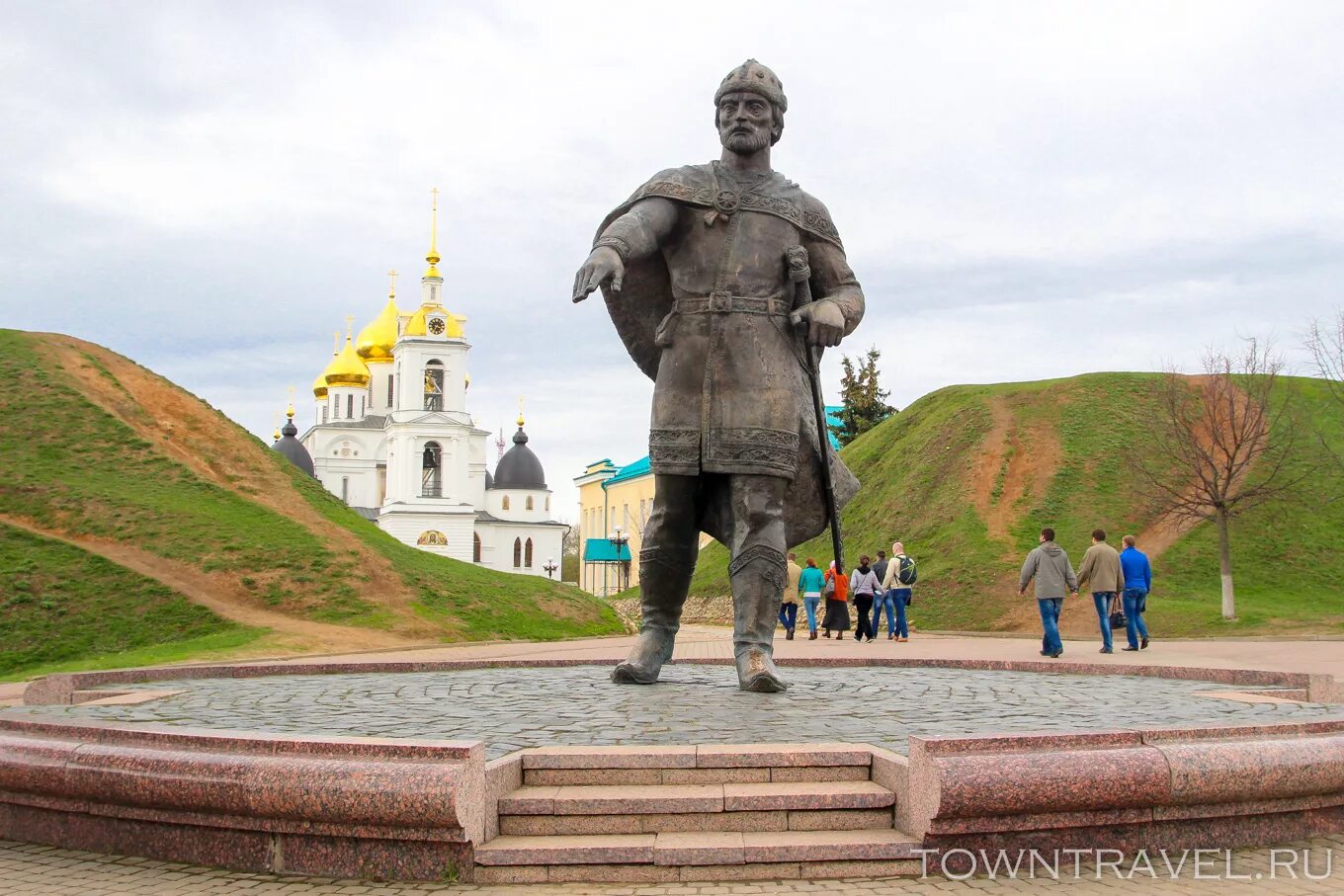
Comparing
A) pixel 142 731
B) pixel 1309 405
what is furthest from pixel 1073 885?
pixel 1309 405

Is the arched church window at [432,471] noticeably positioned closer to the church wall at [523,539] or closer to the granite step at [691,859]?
the church wall at [523,539]

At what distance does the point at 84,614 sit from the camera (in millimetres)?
20812

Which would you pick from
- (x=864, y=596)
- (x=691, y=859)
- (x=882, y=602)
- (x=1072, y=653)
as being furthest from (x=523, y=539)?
(x=691, y=859)

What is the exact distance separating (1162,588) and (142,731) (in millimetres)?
29338

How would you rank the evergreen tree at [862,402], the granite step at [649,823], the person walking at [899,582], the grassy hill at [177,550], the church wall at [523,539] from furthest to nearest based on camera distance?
the church wall at [523,539], the evergreen tree at [862,402], the person walking at [899,582], the grassy hill at [177,550], the granite step at [649,823]

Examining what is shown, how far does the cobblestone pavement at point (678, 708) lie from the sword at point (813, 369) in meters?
1.12

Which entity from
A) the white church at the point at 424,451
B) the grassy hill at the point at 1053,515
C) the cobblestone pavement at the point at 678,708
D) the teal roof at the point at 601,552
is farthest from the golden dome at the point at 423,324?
the cobblestone pavement at the point at 678,708

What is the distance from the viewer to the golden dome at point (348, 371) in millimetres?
88375

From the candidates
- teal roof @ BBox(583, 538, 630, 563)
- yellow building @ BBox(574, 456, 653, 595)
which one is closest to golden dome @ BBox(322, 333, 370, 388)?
yellow building @ BBox(574, 456, 653, 595)

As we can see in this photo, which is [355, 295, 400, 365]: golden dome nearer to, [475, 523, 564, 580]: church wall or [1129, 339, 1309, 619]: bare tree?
[475, 523, 564, 580]: church wall

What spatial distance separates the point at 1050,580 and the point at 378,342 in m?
78.3

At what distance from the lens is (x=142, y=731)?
473 centimetres

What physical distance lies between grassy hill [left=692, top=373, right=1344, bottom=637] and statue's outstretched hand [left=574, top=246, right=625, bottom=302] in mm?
21203

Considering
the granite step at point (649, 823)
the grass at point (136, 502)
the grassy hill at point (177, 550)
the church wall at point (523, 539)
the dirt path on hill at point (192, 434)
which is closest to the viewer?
the granite step at point (649, 823)
